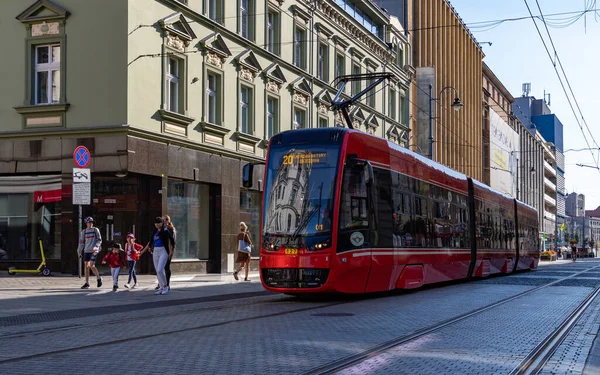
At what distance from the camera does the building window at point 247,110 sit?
95.5 ft

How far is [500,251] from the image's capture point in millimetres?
28406

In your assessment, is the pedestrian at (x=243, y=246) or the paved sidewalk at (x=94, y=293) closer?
the paved sidewalk at (x=94, y=293)

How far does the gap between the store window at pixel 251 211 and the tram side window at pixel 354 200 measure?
1362 cm

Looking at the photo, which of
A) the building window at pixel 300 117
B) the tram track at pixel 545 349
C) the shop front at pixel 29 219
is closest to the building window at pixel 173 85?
the shop front at pixel 29 219

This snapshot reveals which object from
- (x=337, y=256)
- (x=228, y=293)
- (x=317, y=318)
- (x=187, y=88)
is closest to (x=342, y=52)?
(x=187, y=88)

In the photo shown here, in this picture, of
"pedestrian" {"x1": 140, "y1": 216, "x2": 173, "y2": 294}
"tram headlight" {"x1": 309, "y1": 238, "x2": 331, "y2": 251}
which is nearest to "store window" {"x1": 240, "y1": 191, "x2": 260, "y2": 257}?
"pedestrian" {"x1": 140, "y1": 216, "x2": 173, "y2": 294}

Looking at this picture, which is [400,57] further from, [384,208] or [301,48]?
[384,208]

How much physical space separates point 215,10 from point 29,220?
9.10 metres

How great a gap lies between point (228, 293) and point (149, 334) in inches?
330

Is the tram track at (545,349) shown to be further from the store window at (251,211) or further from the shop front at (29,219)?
the store window at (251,211)

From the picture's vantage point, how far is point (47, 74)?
23.4m

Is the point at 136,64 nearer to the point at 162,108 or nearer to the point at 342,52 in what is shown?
the point at 162,108

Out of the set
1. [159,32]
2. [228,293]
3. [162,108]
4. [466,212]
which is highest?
[159,32]

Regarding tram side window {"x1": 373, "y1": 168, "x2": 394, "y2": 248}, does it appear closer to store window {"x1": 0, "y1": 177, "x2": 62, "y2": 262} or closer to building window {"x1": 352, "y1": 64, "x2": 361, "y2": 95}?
store window {"x1": 0, "y1": 177, "x2": 62, "y2": 262}
